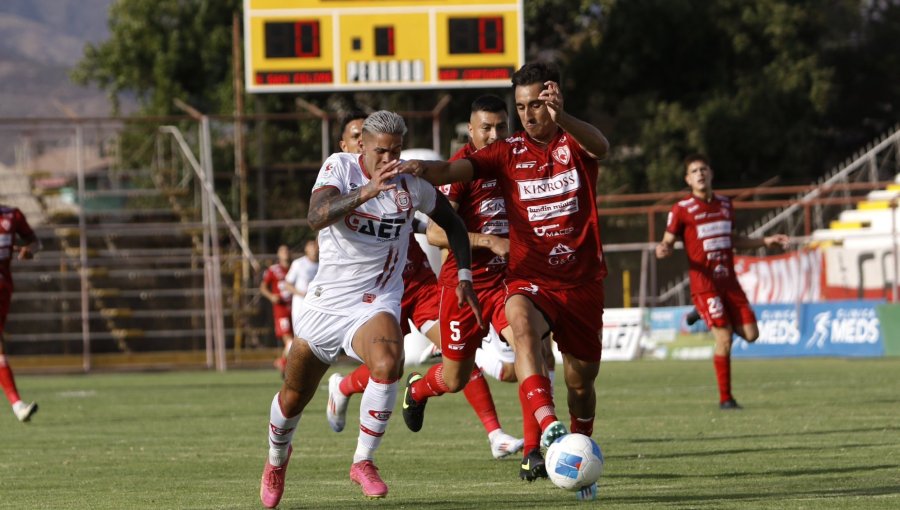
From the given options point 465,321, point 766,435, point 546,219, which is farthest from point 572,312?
point 766,435

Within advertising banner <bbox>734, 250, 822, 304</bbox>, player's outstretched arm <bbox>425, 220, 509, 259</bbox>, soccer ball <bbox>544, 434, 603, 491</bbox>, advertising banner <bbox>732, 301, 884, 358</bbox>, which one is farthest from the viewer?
advertising banner <bbox>734, 250, 822, 304</bbox>

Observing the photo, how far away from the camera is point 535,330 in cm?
807

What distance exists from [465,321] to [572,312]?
1.08 meters

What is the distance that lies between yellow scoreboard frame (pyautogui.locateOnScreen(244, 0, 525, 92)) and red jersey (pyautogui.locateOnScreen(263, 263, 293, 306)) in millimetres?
4464

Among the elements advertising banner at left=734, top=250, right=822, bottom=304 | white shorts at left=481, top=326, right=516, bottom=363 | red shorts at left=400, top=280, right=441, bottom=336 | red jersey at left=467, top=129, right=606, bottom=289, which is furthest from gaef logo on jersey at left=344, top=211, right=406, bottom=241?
advertising banner at left=734, top=250, right=822, bottom=304

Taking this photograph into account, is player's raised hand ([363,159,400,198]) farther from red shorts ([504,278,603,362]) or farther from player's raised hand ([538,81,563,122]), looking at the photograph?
red shorts ([504,278,603,362])

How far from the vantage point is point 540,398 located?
7703 millimetres

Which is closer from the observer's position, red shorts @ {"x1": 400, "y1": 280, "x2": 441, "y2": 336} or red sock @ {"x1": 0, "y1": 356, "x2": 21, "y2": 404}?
red shorts @ {"x1": 400, "y1": 280, "x2": 441, "y2": 336}

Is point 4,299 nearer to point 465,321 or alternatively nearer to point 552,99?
point 465,321

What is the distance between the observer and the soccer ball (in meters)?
7.14

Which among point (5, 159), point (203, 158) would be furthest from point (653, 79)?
point (5, 159)

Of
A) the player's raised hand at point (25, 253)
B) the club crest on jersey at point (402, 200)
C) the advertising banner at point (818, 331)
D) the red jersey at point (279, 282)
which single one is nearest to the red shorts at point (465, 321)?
the club crest on jersey at point (402, 200)

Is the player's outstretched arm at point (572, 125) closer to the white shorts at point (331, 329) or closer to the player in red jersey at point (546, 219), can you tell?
the player in red jersey at point (546, 219)

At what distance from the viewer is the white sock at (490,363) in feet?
36.3
